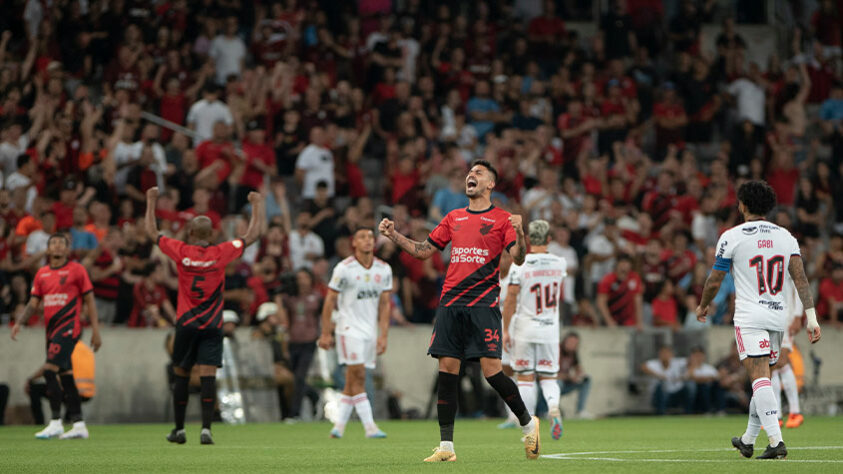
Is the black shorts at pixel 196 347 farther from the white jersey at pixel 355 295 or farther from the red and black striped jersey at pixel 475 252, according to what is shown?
the red and black striped jersey at pixel 475 252

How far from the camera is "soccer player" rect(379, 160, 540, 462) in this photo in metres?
10.6

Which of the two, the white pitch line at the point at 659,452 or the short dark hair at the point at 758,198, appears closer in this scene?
the white pitch line at the point at 659,452

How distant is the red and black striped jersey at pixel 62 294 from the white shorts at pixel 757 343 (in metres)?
8.52

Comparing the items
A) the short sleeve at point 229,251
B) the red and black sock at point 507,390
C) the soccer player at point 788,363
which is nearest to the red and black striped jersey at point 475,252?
the red and black sock at point 507,390

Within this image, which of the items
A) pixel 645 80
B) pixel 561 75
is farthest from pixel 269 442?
pixel 645 80

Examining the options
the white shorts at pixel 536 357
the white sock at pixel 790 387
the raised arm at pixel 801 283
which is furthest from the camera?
the white sock at pixel 790 387

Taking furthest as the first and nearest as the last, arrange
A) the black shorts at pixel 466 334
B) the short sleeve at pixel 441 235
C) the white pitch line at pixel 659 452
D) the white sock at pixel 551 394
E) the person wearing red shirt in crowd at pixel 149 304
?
the person wearing red shirt in crowd at pixel 149 304 → the white sock at pixel 551 394 → the short sleeve at pixel 441 235 → the black shorts at pixel 466 334 → the white pitch line at pixel 659 452

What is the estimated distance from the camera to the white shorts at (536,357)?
50.1 ft

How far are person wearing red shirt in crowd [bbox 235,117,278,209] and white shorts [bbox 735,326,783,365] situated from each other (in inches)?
534

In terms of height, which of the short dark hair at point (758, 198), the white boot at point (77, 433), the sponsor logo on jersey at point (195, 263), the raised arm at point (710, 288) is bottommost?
the white boot at point (77, 433)

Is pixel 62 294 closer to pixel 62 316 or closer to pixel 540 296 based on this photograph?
pixel 62 316

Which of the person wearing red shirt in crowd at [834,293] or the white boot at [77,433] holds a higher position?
the person wearing red shirt in crowd at [834,293]

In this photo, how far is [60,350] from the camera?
15.5 metres

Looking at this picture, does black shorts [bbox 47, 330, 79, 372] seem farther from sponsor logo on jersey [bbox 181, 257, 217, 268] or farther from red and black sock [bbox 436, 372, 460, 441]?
red and black sock [bbox 436, 372, 460, 441]
